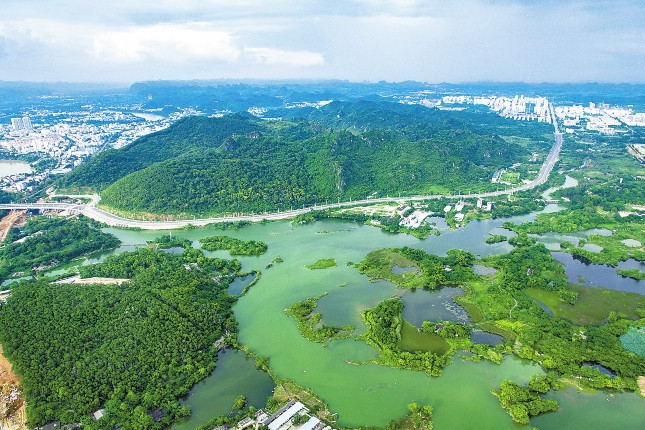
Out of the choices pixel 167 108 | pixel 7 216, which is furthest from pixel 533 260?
pixel 167 108

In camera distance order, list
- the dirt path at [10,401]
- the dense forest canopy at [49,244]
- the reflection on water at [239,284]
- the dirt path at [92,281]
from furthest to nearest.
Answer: the dense forest canopy at [49,244]
the dirt path at [92,281]
the reflection on water at [239,284]
the dirt path at [10,401]

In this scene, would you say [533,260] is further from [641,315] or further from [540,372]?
[540,372]

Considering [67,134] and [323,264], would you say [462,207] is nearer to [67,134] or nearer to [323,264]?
[323,264]

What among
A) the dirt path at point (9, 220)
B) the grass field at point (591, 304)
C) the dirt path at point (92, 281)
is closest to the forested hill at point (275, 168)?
the dirt path at point (9, 220)

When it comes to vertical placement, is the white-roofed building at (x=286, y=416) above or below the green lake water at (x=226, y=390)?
above

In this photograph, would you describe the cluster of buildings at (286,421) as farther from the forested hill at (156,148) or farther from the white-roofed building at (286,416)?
the forested hill at (156,148)
